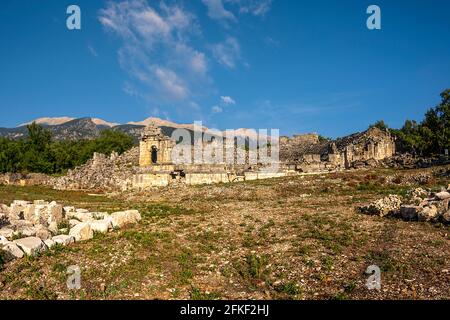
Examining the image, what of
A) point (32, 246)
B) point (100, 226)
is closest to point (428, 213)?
point (100, 226)

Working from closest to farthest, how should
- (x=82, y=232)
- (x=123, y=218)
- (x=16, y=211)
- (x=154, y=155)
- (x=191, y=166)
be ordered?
(x=82, y=232)
(x=123, y=218)
(x=16, y=211)
(x=191, y=166)
(x=154, y=155)

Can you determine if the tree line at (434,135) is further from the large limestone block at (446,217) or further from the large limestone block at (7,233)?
the large limestone block at (7,233)

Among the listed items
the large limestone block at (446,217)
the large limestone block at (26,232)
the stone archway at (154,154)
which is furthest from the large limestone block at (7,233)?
the stone archway at (154,154)

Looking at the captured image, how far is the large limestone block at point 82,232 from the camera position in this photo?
13.3m

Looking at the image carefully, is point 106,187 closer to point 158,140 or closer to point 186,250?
point 158,140

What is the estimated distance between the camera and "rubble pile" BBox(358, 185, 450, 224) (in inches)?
594

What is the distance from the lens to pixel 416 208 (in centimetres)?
1577

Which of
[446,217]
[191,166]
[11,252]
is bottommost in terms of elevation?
[11,252]

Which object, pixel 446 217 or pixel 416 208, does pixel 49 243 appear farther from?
pixel 446 217

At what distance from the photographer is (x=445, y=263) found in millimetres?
10242

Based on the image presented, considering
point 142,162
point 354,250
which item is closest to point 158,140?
point 142,162

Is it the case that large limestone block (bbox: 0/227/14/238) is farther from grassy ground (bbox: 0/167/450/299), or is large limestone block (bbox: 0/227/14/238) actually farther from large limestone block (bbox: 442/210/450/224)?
large limestone block (bbox: 442/210/450/224)

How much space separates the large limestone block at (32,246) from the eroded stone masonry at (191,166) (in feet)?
87.6

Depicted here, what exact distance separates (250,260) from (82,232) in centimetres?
658
